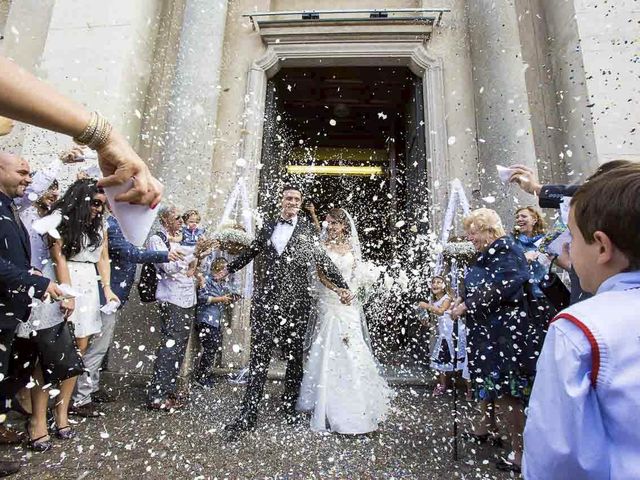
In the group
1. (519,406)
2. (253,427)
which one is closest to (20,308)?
(253,427)

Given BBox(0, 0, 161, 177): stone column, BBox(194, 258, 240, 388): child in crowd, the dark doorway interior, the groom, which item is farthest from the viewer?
the dark doorway interior

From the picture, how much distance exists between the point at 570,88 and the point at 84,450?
7.00 meters

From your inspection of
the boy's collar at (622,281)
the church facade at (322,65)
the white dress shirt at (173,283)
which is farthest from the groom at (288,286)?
the boy's collar at (622,281)

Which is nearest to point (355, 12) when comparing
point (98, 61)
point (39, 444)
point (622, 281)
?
point (98, 61)

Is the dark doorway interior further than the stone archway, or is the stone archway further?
the dark doorway interior

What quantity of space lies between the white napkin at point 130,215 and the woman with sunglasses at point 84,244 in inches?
105

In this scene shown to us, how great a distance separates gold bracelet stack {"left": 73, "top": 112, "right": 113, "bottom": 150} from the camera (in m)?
1.04

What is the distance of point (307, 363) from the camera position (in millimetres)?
3980

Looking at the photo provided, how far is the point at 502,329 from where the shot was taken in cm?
296

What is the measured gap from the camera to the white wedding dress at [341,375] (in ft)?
11.5

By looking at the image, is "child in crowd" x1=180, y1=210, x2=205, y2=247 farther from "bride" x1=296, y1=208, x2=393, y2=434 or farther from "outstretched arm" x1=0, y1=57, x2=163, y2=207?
"outstretched arm" x1=0, y1=57, x2=163, y2=207

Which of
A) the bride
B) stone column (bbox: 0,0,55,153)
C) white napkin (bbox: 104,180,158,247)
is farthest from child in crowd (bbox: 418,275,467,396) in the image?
stone column (bbox: 0,0,55,153)

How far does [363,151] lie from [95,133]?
Result: 1222 centimetres

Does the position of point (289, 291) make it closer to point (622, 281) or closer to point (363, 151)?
point (622, 281)
